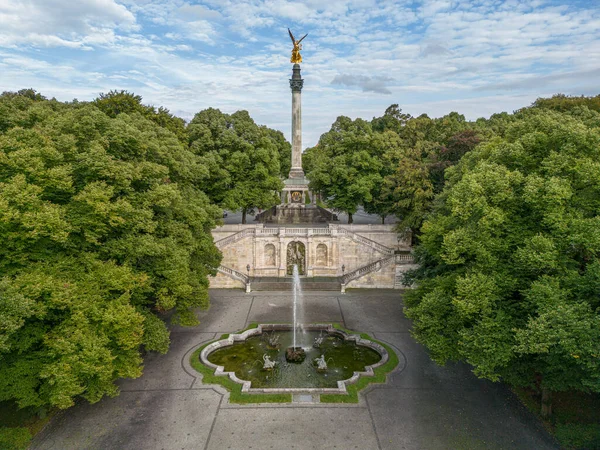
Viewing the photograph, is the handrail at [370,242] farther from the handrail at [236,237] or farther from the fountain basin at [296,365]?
the fountain basin at [296,365]

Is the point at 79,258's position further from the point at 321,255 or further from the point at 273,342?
the point at 321,255

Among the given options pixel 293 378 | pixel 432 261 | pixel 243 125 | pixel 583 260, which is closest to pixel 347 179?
pixel 243 125

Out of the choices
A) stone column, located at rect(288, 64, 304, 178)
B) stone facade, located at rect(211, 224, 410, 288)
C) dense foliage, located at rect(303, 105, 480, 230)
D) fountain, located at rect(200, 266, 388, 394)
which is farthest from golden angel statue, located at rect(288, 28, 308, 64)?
fountain, located at rect(200, 266, 388, 394)

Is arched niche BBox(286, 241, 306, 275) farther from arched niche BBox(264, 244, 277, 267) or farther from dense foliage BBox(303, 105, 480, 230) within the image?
dense foliage BBox(303, 105, 480, 230)

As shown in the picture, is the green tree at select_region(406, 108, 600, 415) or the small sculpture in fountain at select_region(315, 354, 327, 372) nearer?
the green tree at select_region(406, 108, 600, 415)

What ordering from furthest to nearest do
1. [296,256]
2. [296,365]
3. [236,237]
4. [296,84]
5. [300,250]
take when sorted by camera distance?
[296,84] < [296,256] < [300,250] < [236,237] < [296,365]

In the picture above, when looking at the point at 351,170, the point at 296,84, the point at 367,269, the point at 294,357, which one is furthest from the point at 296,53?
the point at 294,357
